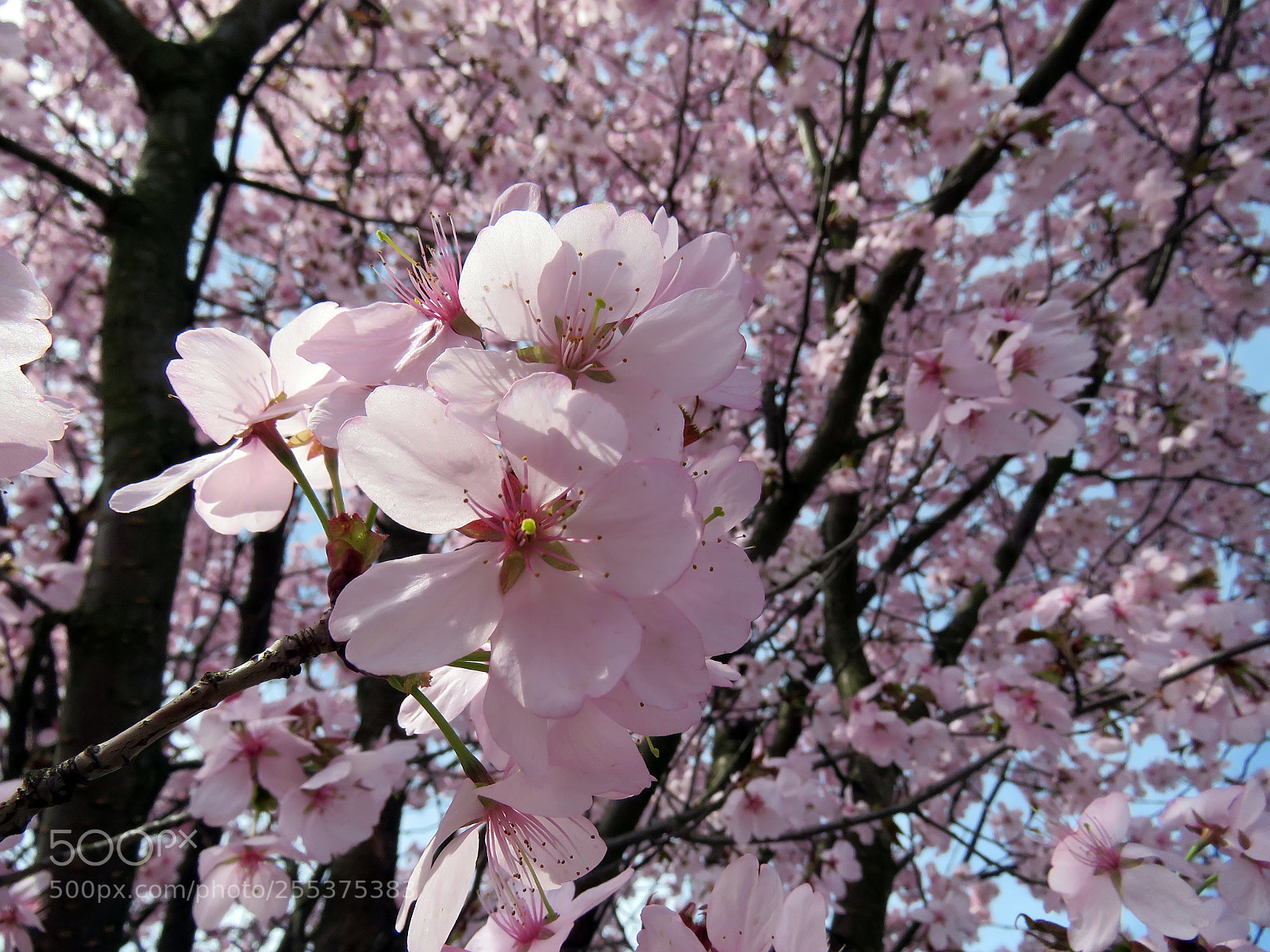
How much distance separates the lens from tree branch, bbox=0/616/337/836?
0.57 meters

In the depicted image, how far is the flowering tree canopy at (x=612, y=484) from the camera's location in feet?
2.04

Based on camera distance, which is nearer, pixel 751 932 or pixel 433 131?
pixel 751 932

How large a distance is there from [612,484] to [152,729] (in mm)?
406

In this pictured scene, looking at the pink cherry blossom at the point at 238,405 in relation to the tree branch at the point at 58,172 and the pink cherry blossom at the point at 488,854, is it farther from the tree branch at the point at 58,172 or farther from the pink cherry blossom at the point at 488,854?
the tree branch at the point at 58,172

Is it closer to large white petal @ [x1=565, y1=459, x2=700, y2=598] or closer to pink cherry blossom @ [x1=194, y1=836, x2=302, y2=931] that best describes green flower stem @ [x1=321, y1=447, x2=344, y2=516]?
large white petal @ [x1=565, y1=459, x2=700, y2=598]

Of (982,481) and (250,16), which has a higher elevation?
(250,16)

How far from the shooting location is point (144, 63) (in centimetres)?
280

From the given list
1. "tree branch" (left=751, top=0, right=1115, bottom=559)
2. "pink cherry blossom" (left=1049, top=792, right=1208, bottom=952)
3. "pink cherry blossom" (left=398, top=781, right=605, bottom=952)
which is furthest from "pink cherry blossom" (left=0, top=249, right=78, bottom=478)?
"tree branch" (left=751, top=0, right=1115, bottom=559)

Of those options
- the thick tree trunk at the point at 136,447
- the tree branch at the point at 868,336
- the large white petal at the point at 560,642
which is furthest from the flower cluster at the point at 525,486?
the tree branch at the point at 868,336

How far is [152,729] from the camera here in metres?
0.57

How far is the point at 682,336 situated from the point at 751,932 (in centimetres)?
72

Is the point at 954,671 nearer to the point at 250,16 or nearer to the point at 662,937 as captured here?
the point at 662,937

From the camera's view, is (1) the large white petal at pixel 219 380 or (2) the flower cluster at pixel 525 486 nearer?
(2) the flower cluster at pixel 525 486

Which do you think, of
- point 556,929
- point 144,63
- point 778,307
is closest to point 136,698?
point 556,929
